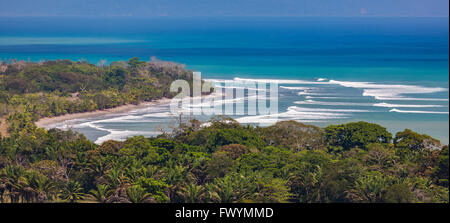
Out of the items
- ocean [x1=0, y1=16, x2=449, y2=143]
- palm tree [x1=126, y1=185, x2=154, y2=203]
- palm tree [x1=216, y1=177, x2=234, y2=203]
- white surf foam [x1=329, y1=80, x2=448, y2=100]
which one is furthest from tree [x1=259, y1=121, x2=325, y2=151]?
white surf foam [x1=329, y1=80, x2=448, y2=100]

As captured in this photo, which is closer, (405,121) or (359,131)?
(359,131)

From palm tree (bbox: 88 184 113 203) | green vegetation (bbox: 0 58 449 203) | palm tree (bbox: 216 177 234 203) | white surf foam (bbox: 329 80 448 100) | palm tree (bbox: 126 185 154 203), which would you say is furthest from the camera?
white surf foam (bbox: 329 80 448 100)

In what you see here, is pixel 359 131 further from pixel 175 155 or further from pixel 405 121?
pixel 405 121

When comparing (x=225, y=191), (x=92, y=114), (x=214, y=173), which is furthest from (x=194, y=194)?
(x=92, y=114)

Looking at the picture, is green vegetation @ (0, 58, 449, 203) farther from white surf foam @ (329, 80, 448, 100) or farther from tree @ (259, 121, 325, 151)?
white surf foam @ (329, 80, 448, 100)
